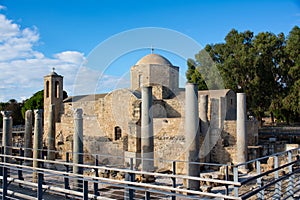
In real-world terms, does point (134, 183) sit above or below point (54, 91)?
below

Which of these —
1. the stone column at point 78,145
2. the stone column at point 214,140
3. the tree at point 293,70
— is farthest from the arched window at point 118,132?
the tree at point 293,70

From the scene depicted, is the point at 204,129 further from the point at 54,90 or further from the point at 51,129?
the point at 54,90

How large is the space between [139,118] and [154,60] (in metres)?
11.4

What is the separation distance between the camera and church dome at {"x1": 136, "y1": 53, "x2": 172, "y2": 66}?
91.5ft

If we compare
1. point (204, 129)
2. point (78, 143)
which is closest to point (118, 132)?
point (204, 129)

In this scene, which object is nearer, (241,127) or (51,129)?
(241,127)

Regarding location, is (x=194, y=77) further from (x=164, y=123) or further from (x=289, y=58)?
(x=164, y=123)

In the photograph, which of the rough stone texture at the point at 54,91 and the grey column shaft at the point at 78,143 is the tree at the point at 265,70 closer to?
the rough stone texture at the point at 54,91

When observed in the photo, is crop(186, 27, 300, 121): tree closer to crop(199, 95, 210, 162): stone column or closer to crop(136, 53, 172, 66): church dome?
crop(136, 53, 172, 66): church dome

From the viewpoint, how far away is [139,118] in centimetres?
→ 1775

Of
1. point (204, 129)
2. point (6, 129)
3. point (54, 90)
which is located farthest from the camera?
point (54, 90)

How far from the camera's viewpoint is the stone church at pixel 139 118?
54.6 ft

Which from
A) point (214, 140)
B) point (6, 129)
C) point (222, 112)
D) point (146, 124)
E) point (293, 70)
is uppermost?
point (293, 70)

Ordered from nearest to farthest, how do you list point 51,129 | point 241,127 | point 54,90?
point 241,127, point 51,129, point 54,90
